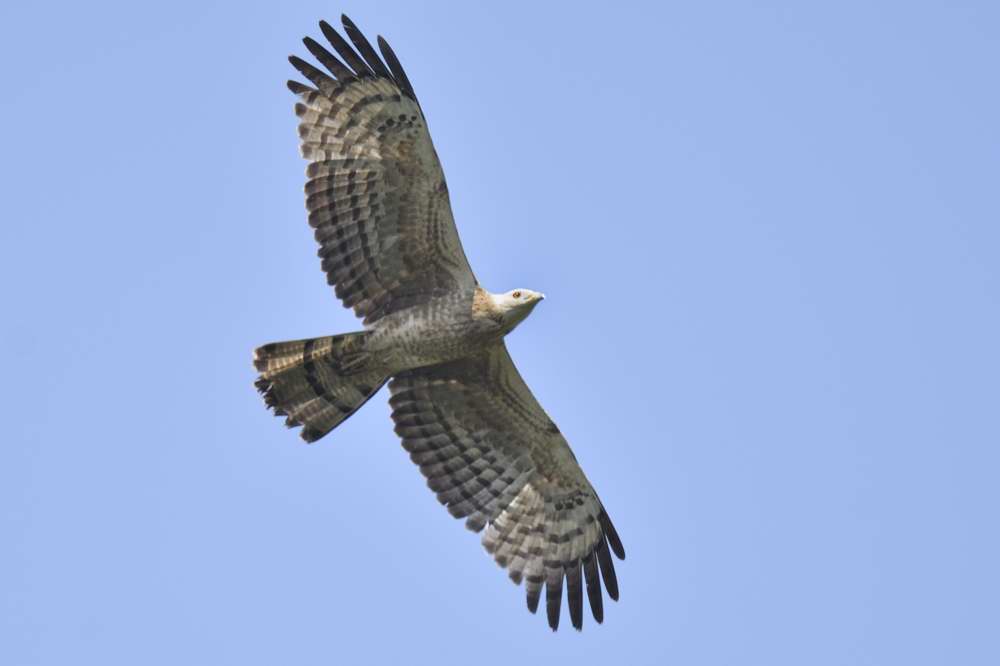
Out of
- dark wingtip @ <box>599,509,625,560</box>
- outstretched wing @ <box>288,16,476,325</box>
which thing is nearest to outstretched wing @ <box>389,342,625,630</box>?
dark wingtip @ <box>599,509,625,560</box>

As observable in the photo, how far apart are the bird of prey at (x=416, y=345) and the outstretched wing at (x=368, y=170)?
1cm

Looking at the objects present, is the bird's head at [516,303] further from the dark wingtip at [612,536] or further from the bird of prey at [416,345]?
the dark wingtip at [612,536]

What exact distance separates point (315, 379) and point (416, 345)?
949 millimetres

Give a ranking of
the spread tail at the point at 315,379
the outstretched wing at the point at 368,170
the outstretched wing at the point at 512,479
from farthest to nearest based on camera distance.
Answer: the outstretched wing at the point at 512,479, the spread tail at the point at 315,379, the outstretched wing at the point at 368,170

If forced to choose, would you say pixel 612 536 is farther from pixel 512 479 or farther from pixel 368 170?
pixel 368 170

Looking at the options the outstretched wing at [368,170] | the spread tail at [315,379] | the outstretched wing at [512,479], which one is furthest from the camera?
the outstretched wing at [512,479]

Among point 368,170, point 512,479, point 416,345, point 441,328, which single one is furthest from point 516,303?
point 512,479

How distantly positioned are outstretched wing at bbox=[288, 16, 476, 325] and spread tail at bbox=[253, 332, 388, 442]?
60cm

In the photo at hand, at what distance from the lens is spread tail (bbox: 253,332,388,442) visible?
52.9 feet

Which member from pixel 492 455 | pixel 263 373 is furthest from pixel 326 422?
pixel 492 455

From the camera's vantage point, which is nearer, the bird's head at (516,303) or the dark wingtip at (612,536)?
the bird's head at (516,303)

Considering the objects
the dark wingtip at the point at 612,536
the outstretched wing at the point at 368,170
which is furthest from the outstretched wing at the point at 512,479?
the outstretched wing at the point at 368,170

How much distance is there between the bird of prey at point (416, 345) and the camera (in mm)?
15938

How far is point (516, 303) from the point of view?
15.9 meters
